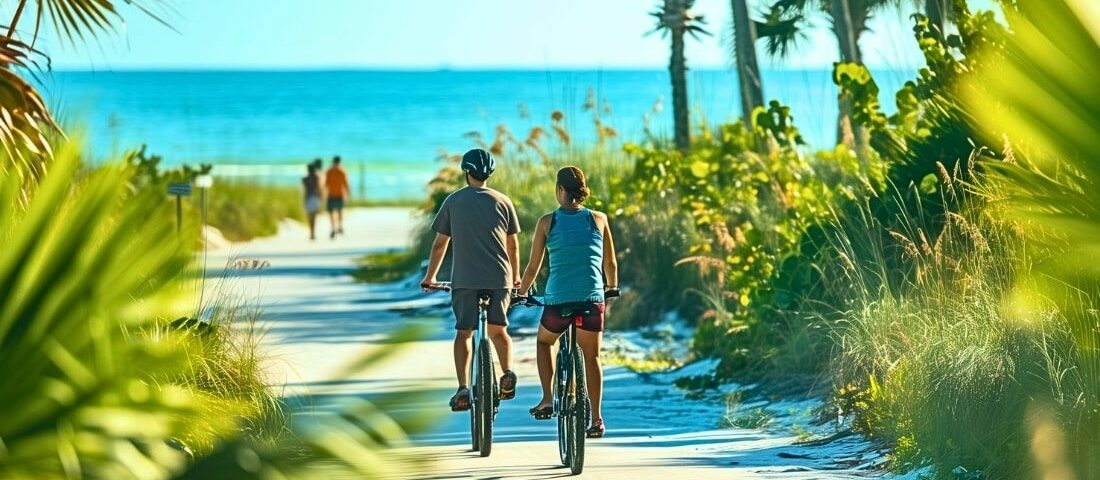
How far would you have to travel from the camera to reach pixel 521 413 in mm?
11922

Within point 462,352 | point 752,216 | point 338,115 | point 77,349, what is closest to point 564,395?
point 462,352

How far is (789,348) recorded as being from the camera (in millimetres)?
12289

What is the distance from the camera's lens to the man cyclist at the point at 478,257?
31.8ft

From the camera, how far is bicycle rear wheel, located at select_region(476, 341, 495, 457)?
31.6ft

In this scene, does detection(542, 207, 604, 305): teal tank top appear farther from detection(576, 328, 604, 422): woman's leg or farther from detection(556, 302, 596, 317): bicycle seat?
detection(576, 328, 604, 422): woman's leg

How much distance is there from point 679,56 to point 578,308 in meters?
13.1

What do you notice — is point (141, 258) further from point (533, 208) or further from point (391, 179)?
point (391, 179)

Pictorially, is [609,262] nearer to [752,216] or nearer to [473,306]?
[473,306]

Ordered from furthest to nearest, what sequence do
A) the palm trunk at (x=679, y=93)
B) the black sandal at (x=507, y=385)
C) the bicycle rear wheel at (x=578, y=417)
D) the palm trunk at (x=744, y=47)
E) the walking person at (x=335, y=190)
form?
the walking person at (x=335, y=190) < the palm trunk at (x=679, y=93) < the palm trunk at (x=744, y=47) < the black sandal at (x=507, y=385) < the bicycle rear wheel at (x=578, y=417)

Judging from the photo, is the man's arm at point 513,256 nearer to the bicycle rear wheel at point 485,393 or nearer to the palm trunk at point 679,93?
the bicycle rear wheel at point 485,393

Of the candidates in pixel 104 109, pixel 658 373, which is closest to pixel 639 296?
pixel 658 373

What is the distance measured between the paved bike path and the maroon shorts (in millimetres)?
728

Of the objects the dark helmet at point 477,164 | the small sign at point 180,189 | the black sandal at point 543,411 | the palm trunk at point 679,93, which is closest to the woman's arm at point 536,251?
the dark helmet at point 477,164

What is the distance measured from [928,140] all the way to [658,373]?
3.08 meters
